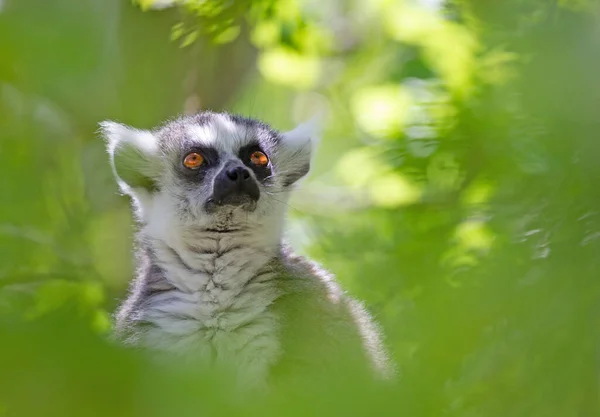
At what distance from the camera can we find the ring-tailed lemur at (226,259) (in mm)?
2938


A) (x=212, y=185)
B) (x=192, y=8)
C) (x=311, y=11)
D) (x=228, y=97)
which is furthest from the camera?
(x=311, y=11)

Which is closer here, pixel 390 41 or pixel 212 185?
pixel 212 185

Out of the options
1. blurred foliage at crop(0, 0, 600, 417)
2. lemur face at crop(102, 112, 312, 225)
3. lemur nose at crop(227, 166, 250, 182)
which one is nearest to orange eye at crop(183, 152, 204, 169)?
lemur face at crop(102, 112, 312, 225)

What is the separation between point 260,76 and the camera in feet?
18.3

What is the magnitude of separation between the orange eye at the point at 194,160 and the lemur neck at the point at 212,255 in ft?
1.19

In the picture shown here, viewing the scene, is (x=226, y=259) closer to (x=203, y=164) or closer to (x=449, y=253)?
(x=203, y=164)

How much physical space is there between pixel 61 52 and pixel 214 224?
249 cm

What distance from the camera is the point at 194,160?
362 cm

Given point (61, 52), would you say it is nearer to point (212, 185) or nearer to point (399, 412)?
point (399, 412)

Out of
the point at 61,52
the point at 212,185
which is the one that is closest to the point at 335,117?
the point at 212,185

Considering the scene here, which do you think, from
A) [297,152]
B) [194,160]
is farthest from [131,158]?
[297,152]

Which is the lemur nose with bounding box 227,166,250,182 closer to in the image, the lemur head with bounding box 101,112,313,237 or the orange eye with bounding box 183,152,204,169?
the lemur head with bounding box 101,112,313,237

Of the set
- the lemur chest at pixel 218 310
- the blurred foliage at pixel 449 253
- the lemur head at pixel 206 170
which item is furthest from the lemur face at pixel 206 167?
the blurred foliage at pixel 449 253

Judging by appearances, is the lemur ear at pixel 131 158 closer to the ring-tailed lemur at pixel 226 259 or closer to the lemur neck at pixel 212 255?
the ring-tailed lemur at pixel 226 259
